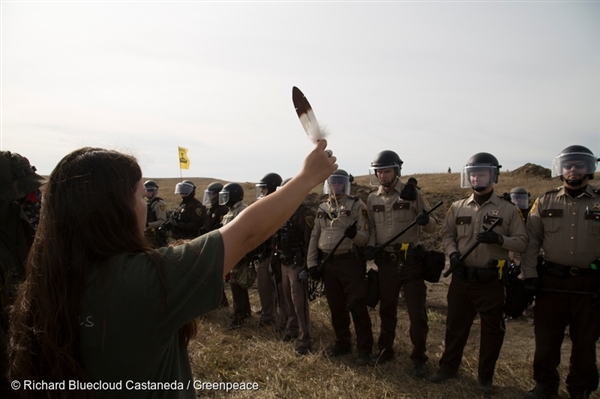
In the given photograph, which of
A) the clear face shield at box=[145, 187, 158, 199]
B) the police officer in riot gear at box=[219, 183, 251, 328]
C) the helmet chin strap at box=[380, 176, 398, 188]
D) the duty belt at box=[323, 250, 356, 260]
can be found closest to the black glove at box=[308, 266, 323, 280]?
the duty belt at box=[323, 250, 356, 260]

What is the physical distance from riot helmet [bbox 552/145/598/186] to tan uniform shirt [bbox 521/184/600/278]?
0.17 m

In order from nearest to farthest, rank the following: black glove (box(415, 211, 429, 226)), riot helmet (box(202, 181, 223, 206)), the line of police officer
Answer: the line of police officer
black glove (box(415, 211, 429, 226))
riot helmet (box(202, 181, 223, 206))

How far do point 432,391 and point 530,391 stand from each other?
106 cm

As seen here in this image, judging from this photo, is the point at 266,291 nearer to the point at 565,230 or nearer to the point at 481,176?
the point at 481,176

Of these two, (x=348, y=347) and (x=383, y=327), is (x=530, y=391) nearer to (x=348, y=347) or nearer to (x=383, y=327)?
(x=383, y=327)

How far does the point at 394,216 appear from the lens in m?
5.92

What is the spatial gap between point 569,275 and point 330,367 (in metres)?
3.01

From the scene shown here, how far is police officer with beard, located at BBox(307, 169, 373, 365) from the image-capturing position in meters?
6.04

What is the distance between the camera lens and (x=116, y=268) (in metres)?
1.39

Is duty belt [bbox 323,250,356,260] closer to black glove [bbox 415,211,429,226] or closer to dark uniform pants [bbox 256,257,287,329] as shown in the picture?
black glove [bbox 415,211,429,226]

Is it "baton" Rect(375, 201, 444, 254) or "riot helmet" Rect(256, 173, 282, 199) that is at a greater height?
"riot helmet" Rect(256, 173, 282, 199)

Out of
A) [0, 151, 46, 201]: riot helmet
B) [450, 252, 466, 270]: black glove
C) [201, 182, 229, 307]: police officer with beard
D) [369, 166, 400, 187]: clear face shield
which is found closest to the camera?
[0, 151, 46, 201]: riot helmet

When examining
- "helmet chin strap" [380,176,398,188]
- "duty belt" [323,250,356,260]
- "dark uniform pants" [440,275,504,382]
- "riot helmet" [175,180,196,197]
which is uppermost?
"helmet chin strap" [380,176,398,188]

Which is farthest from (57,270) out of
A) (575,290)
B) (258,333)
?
(258,333)
